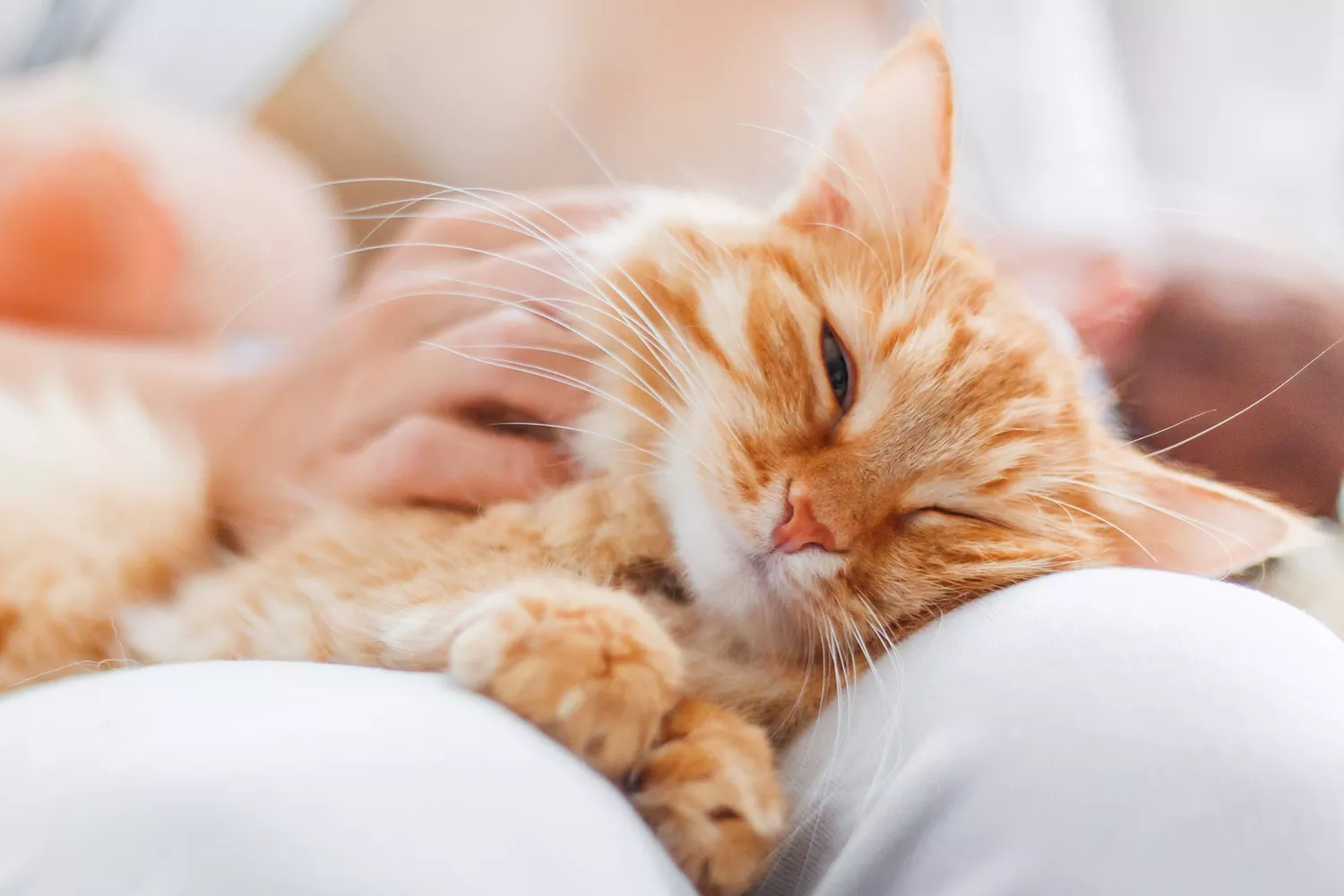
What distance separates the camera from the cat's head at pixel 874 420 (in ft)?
2.53

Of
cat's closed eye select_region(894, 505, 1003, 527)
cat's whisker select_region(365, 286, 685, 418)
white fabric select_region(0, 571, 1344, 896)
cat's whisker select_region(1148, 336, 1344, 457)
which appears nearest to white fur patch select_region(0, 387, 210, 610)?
cat's whisker select_region(365, 286, 685, 418)

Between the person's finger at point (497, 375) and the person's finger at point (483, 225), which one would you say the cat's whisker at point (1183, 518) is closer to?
the person's finger at point (497, 375)

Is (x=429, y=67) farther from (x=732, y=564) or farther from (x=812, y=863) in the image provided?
(x=812, y=863)

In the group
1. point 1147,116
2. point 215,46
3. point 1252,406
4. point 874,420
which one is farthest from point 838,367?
point 215,46

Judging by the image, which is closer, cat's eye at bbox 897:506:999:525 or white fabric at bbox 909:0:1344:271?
cat's eye at bbox 897:506:999:525

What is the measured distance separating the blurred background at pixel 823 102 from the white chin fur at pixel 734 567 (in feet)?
1.64

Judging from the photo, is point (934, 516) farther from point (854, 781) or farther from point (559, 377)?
point (559, 377)

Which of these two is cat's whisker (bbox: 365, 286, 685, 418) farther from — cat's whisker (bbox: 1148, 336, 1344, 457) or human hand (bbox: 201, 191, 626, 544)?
cat's whisker (bbox: 1148, 336, 1344, 457)

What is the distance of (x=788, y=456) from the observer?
2.58 ft

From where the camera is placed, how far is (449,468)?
0.89 m

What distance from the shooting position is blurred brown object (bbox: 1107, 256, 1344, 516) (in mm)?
883

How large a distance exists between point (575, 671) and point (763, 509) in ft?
0.80

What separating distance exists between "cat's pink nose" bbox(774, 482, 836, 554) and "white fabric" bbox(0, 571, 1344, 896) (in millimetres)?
169

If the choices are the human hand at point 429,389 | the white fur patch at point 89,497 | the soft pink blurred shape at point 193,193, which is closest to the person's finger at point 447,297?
the human hand at point 429,389
